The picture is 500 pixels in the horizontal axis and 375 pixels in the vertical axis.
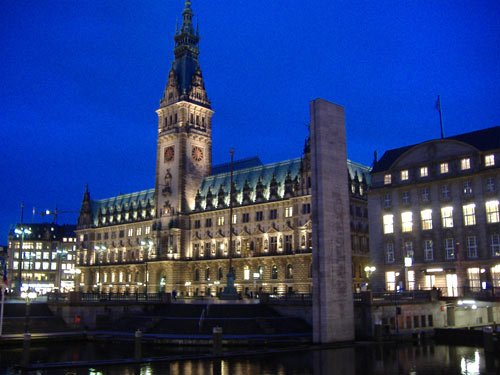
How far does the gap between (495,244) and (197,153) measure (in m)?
79.4

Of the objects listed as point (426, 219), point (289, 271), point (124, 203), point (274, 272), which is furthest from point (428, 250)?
point (124, 203)

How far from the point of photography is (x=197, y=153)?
450 ft

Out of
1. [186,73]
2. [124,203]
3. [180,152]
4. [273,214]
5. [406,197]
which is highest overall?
[186,73]

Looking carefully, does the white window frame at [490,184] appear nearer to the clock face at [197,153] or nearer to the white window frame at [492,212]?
the white window frame at [492,212]

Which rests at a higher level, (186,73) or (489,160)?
(186,73)

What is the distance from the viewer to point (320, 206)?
53.9 metres

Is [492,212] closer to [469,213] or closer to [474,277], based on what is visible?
[469,213]

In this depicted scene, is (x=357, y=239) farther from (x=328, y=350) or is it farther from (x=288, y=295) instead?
(x=328, y=350)

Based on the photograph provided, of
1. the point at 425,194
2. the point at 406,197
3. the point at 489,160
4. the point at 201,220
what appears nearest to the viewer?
the point at 489,160

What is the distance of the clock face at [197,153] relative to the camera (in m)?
136

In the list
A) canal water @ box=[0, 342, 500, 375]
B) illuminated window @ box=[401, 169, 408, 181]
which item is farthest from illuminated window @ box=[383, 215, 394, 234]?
canal water @ box=[0, 342, 500, 375]

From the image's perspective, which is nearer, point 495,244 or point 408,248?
point 495,244

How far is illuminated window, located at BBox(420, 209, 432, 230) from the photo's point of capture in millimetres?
80812

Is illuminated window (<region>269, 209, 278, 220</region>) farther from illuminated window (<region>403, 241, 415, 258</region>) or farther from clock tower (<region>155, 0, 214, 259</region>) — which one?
illuminated window (<region>403, 241, 415, 258</region>)
